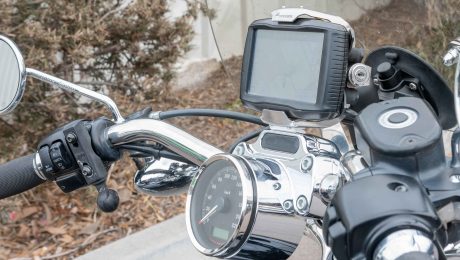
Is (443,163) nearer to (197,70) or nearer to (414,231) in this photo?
(414,231)

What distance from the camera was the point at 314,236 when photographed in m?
1.22

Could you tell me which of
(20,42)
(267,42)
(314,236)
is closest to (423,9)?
(267,42)

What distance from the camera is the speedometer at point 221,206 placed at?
101 cm

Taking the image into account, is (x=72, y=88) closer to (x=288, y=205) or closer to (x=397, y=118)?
(x=288, y=205)

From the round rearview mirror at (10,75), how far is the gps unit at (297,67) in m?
0.45

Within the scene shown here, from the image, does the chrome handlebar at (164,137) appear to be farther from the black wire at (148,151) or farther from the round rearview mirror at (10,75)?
the round rearview mirror at (10,75)

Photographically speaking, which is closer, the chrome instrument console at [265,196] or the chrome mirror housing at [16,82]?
the chrome instrument console at [265,196]

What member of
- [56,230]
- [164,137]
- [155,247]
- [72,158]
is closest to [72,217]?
[56,230]

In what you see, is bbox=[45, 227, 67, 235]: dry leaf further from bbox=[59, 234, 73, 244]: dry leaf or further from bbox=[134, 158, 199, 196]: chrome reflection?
bbox=[134, 158, 199, 196]: chrome reflection

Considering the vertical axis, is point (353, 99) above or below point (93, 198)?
above

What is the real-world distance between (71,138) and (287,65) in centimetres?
44

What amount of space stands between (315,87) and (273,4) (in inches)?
15.5

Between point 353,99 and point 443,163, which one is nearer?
point 443,163

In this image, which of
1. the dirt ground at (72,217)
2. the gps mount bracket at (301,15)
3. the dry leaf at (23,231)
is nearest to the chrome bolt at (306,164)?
the gps mount bracket at (301,15)
